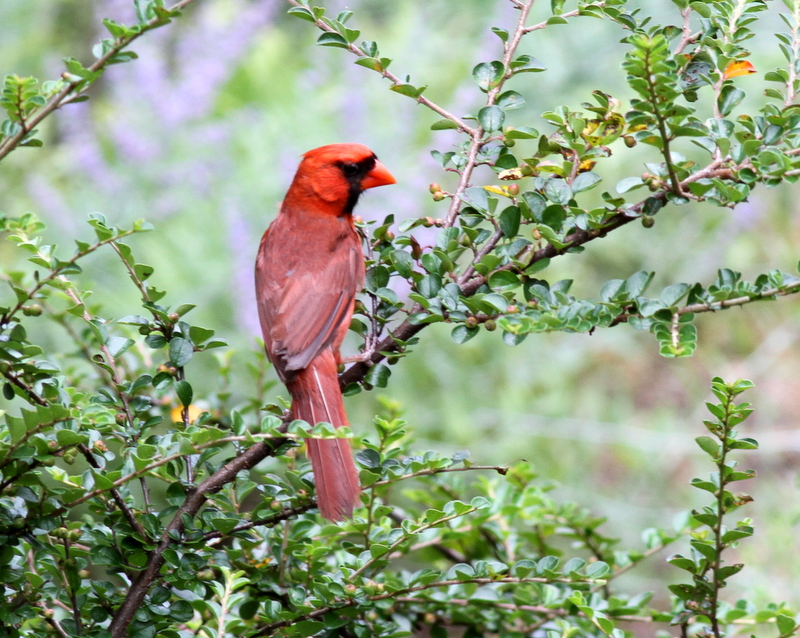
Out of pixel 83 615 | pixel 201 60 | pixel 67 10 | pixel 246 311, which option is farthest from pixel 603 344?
pixel 67 10

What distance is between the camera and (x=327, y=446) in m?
1.68

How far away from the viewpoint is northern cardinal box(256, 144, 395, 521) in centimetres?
166

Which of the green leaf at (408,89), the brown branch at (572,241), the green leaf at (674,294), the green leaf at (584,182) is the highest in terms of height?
the green leaf at (408,89)

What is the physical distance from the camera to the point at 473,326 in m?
1.50

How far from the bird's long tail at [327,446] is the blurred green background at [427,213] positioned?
1759 mm

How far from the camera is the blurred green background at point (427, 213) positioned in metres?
4.30

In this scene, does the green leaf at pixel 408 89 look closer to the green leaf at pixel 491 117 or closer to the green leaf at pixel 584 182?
the green leaf at pixel 491 117

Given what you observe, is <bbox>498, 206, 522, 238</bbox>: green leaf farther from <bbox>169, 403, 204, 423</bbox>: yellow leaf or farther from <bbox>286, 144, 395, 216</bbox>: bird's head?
<bbox>286, 144, 395, 216</bbox>: bird's head

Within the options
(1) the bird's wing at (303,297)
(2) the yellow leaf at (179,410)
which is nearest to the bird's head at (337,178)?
(1) the bird's wing at (303,297)

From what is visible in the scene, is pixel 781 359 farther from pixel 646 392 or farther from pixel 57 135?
pixel 57 135

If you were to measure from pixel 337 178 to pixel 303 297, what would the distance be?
0.57 m

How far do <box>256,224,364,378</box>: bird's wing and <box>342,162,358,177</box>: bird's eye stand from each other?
0.25 m

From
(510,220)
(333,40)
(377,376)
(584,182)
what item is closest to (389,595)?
(377,376)

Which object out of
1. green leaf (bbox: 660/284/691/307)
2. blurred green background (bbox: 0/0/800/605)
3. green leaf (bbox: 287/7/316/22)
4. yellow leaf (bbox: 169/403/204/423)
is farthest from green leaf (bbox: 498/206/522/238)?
blurred green background (bbox: 0/0/800/605)
